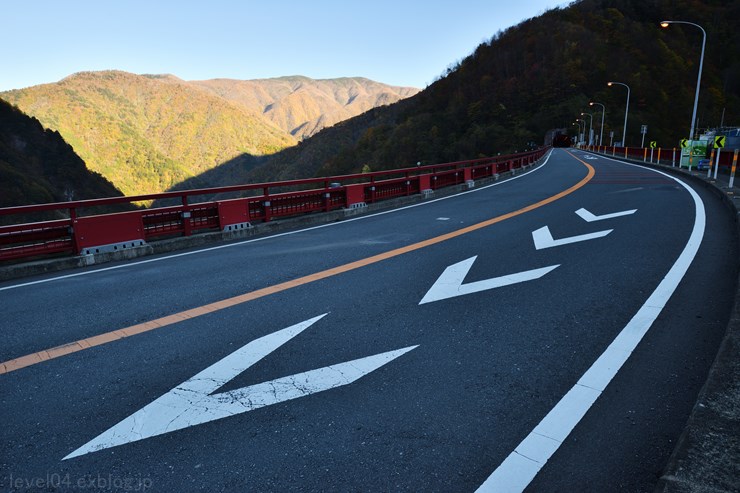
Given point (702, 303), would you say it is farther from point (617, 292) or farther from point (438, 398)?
point (438, 398)

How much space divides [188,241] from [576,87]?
159089 millimetres

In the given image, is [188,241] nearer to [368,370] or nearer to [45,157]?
[368,370]

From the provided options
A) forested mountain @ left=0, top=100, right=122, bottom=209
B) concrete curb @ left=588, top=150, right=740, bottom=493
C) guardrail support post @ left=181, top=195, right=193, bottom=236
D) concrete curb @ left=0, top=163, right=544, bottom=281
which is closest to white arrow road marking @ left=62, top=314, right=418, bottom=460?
concrete curb @ left=588, top=150, right=740, bottom=493

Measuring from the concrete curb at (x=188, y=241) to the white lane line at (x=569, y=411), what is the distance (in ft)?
26.2

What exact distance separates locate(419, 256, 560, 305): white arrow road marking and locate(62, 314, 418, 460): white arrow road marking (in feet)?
4.83

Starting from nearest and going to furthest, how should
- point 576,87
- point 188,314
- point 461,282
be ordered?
point 188,314 < point 461,282 < point 576,87

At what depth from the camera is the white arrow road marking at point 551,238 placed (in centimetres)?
746

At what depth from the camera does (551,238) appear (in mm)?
7926

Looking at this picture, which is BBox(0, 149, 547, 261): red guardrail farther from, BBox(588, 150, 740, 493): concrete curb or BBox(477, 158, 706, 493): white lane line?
BBox(588, 150, 740, 493): concrete curb

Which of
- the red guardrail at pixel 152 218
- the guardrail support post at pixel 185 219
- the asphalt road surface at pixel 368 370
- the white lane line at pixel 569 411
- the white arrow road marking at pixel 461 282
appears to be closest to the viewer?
the white lane line at pixel 569 411

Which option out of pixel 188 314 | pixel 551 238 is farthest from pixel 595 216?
pixel 188 314

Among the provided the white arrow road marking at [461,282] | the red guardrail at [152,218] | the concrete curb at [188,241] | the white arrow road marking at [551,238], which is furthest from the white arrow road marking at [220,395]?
the concrete curb at [188,241]

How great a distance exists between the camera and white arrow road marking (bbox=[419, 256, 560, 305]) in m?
5.24

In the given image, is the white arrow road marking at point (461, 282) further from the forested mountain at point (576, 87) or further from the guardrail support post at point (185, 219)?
the forested mountain at point (576, 87)
